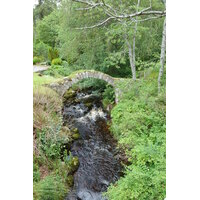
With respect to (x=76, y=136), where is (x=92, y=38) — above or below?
above

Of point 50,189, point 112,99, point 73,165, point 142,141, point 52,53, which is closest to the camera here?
point 50,189

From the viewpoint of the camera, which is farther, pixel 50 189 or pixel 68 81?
pixel 68 81

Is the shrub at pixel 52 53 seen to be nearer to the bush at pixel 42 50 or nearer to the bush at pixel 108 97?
the bush at pixel 42 50

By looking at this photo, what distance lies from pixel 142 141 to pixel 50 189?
69.0 inches

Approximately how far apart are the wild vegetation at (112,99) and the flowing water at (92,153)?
194 millimetres

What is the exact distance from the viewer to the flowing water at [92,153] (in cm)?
331

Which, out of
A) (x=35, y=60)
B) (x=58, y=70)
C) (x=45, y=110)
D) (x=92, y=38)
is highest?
(x=92, y=38)

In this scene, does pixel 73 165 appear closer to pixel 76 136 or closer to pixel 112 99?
pixel 76 136

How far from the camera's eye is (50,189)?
2854 millimetres

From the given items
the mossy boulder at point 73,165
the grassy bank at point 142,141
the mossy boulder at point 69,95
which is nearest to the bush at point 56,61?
Result: the mossy boulder at point 69,95

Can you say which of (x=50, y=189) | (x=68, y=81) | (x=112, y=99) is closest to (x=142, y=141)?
(x=50, y=189)
